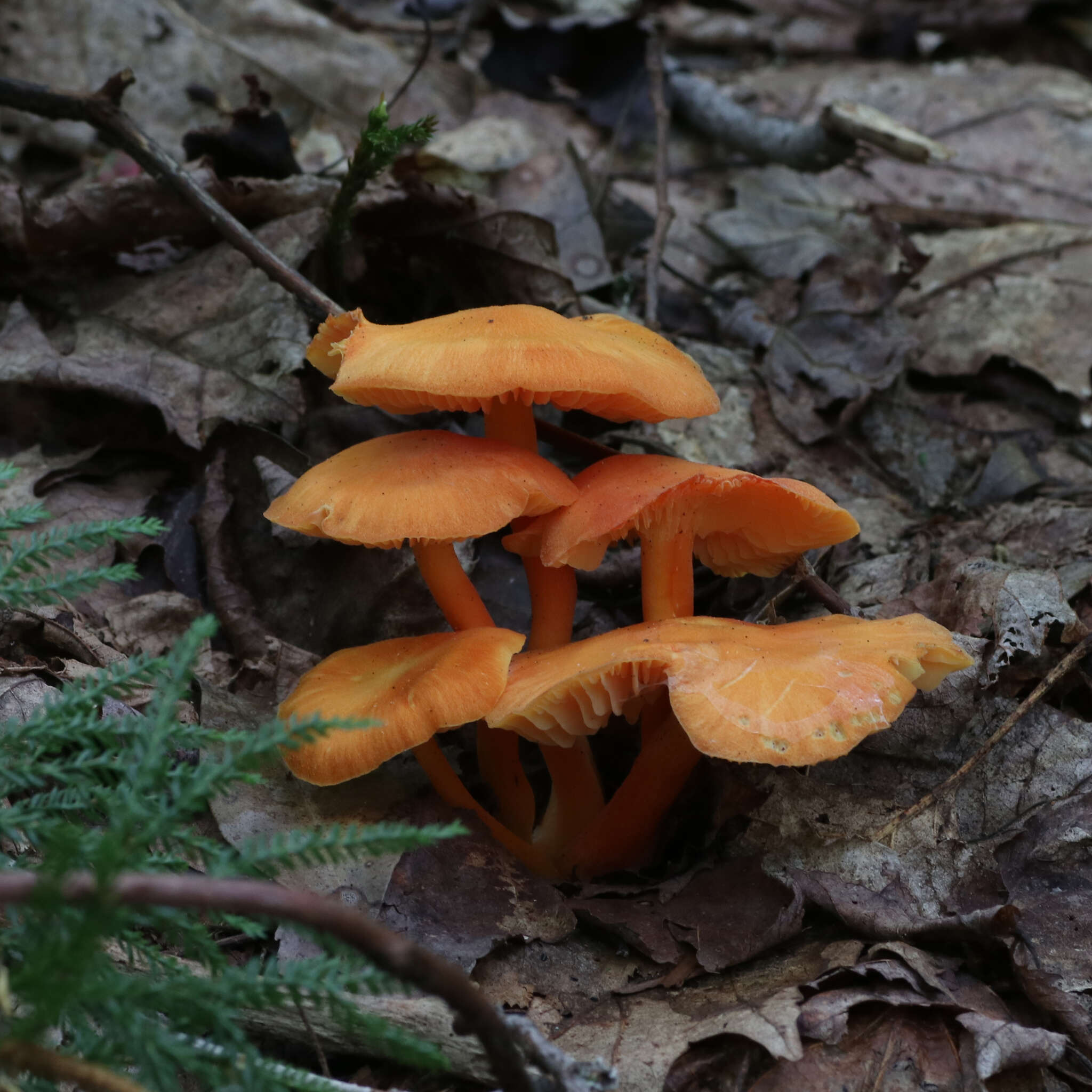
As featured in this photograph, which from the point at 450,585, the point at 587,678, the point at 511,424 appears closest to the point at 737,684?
the point at 587,678

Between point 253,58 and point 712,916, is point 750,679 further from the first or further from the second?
point 253,58

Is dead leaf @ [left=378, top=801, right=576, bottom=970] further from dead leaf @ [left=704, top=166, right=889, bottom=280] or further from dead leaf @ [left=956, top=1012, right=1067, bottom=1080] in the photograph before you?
dead leaf @ [left=704, top=166, right=889, bottom=280]

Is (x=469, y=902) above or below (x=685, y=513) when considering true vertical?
below

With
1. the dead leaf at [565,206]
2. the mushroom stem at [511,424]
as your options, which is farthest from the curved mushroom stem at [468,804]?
the dead leaf at [565,206]

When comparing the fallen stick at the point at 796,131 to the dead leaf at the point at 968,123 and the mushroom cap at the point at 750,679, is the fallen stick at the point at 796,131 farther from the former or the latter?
the mushroom cap at the point at 750,679

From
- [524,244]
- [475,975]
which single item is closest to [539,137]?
[524,244]

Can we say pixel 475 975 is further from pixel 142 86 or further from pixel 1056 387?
pixel 142 86

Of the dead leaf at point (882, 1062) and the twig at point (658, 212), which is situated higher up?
the twig at point (658, 212)
